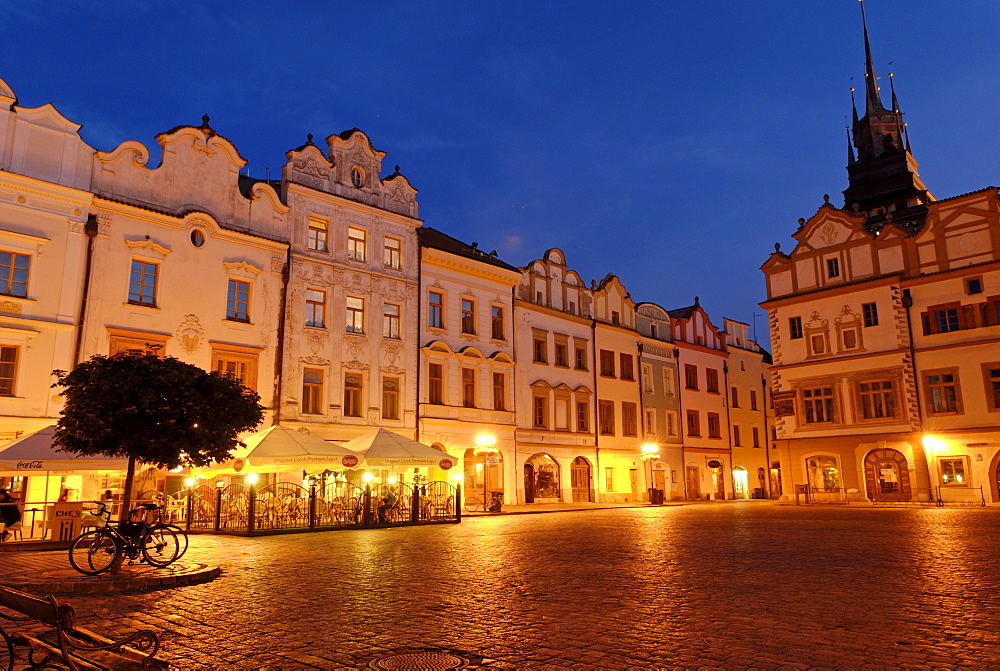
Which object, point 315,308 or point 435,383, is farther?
point 435,383

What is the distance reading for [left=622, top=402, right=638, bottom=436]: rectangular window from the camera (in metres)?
44.8

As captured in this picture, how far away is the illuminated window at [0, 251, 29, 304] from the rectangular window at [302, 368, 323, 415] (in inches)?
388

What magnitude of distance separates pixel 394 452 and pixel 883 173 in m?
38.3

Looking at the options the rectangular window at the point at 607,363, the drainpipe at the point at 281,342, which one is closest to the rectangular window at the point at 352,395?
the drainpipe at the point at 281,342

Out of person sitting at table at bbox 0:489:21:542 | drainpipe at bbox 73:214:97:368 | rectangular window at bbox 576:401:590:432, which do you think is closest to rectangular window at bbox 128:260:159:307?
drainpipe at bbox 73:214:97:368

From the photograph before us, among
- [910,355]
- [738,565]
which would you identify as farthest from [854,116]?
[738,565]

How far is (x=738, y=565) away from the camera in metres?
12.3

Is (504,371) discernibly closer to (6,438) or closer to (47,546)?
(6,438)

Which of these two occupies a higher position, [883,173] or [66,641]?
[883,173]

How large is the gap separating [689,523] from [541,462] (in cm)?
1643

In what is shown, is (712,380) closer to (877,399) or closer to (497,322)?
(877,399)

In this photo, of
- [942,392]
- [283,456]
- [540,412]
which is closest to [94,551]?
[283,456]

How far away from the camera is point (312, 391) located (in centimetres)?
A: 3048

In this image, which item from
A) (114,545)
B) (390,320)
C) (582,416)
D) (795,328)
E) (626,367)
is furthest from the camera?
(626,367)
